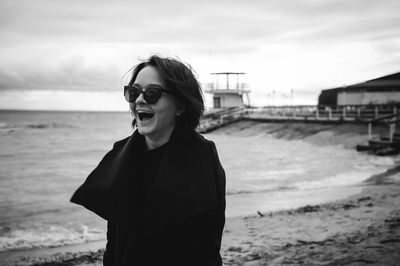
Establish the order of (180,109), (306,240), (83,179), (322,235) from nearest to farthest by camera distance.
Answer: (180,109), (306,240), (322,235), (83,179)

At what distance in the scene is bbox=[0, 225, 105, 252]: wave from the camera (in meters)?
6.73

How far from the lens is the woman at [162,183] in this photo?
166 centimetres

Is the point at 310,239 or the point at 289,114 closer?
the point at 310,239

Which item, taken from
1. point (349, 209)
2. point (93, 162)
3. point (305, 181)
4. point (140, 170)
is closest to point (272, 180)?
point (305, 181)

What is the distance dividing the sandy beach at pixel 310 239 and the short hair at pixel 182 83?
3414 mm

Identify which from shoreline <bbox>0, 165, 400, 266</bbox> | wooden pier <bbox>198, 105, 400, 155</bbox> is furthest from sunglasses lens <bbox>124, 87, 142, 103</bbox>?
shoreline <bbox>0, 165, 400, 266</bbox>

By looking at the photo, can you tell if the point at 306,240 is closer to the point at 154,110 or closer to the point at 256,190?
the point at 154,110

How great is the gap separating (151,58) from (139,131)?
1.13 feet

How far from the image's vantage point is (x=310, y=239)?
19.2 feet

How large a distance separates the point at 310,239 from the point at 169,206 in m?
4.74

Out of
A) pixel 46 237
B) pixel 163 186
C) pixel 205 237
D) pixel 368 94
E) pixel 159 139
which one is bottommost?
pixel 46 237

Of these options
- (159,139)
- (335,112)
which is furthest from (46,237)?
(335,112)

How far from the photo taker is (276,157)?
65.0 feet

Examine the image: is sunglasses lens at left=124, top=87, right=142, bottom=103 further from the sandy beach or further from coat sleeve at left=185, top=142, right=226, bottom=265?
the sandy beach
